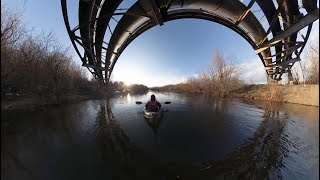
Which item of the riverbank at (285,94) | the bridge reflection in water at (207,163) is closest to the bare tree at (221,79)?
the riverbank at (285,94)

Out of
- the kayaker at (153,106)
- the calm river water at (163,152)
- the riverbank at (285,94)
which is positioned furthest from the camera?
the riverbank at (285,94)

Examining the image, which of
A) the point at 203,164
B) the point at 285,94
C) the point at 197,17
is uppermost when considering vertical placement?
the point at 197,17

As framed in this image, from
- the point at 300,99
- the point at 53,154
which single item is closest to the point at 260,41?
the point at 300,99

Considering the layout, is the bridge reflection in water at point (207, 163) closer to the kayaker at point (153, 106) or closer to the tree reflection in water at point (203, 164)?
the tree reflection in water at point (203, 164)

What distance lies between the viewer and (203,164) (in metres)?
8.79

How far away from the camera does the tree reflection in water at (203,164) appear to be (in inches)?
308

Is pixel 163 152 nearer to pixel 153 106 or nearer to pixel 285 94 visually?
pixel 153 106

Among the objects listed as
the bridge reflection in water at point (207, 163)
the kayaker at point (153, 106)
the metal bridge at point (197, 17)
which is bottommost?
the bridge reflection in water at point (207, 163)

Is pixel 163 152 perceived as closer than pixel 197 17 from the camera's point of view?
Yes

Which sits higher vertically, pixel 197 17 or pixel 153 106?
pixel 197 17

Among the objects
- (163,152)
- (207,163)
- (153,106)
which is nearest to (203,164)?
(207,163)

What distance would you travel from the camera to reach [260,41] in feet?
48.7

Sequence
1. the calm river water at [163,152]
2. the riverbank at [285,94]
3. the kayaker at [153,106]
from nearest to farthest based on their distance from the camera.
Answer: the calm river water at [163,152], the kayaker at [153,106], the riverbank at [285,94]

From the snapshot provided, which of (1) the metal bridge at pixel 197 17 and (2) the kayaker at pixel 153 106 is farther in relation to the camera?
(2) the kayaker at pixel 153 106
